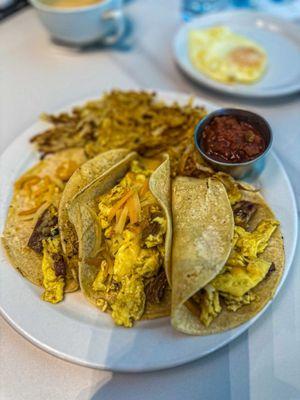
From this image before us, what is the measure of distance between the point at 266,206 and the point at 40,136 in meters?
1.14

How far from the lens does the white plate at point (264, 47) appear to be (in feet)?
7.01

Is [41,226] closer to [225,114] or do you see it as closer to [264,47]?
[225,114]

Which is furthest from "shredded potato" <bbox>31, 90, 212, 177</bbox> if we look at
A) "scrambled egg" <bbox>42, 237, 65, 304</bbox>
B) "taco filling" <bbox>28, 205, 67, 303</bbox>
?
"scrambled egg" <bbox>42, 237, 65, 304</bbox>

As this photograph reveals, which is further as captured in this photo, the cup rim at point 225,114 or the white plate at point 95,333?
the cup rim at point 225,114

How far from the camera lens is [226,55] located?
232 cm

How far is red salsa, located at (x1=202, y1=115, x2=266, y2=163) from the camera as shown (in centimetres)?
158

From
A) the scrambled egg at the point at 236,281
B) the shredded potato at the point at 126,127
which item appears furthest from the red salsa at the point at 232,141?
the scrambled egg at the point at 236,281

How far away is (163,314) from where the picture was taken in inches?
52.4

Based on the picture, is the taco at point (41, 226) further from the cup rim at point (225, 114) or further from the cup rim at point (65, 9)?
the cup rim at point (65, 9)

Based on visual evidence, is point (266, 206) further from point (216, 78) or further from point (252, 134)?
point (216, 78)

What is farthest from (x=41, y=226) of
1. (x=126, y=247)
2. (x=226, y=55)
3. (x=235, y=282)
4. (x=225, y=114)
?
(x=226, y=55)

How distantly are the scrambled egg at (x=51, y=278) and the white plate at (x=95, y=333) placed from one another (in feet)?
0.09

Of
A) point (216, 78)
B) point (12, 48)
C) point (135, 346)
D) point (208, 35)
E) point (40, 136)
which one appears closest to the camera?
point (135, 346)

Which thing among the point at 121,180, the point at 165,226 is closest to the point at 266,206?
the point at 165,226
